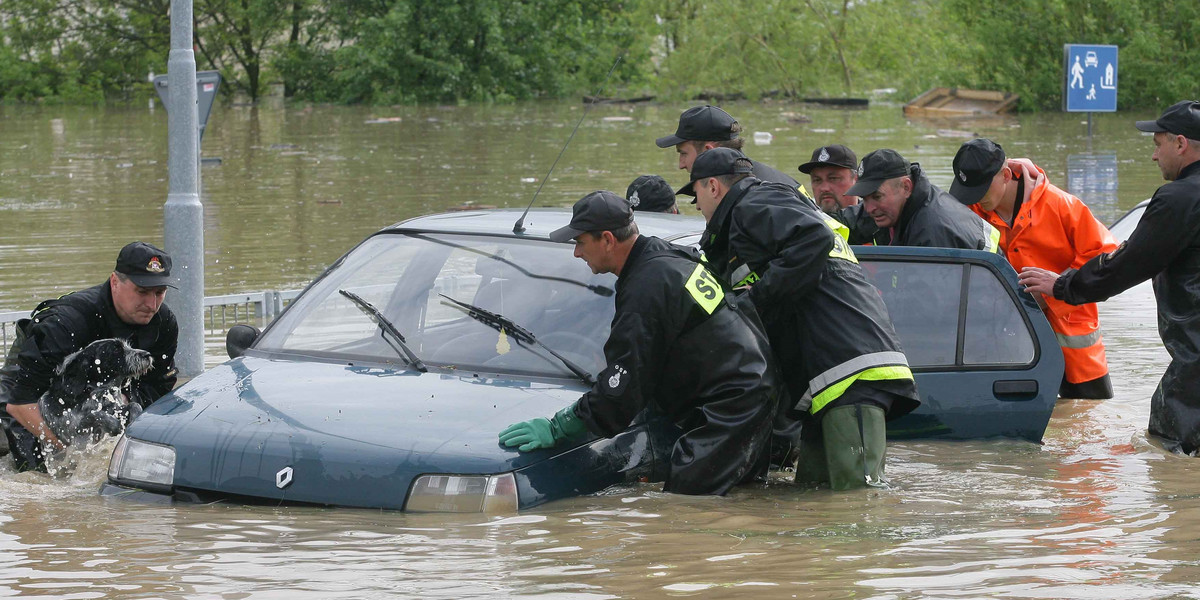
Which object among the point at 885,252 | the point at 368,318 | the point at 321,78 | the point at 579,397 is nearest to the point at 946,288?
the point at 885,252

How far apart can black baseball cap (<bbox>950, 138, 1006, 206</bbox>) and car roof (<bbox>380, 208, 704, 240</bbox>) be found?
4.14ft

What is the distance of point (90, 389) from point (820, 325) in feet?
10.2

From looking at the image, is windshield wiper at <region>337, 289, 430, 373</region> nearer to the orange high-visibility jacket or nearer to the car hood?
the car hood

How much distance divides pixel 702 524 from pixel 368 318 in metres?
1.69

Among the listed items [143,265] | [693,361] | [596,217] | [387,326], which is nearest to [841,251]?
[693,361]

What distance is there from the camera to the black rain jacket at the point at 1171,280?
6.04 m

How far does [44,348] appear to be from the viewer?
20.7 ft

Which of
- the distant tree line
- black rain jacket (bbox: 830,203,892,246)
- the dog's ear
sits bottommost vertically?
the dog's ear

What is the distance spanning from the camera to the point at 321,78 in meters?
50.2

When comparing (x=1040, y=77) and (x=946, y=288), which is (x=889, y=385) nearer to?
(x=946, y=288)

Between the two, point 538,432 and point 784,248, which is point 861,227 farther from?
point 538,432

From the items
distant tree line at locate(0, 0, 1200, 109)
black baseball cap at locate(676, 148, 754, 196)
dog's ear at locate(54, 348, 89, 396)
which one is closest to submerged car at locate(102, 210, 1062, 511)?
black baseball cap at locate(676, 148, 754, 196)

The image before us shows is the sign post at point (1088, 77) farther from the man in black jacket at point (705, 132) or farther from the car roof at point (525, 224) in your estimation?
the car roof at point (525, 224)

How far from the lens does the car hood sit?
16.0 ft
